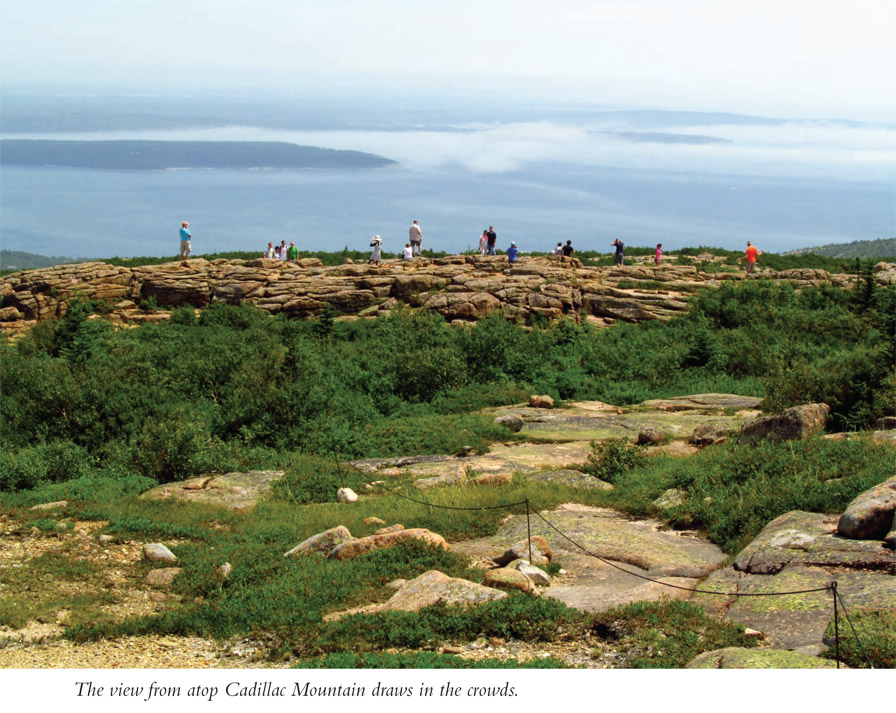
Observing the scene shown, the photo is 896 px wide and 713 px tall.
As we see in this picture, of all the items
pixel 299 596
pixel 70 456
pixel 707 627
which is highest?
pixel 707 627

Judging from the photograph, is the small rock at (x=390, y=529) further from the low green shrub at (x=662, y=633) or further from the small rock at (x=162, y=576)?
the low green shrub at (x=662, y=633)

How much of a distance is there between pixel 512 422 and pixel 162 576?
11114 mm

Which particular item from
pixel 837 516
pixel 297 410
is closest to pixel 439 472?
pixel 297 410

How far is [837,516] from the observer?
12555 mm

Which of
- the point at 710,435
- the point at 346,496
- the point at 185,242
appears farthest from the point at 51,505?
the point at 185,242

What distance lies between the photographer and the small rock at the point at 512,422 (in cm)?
2231

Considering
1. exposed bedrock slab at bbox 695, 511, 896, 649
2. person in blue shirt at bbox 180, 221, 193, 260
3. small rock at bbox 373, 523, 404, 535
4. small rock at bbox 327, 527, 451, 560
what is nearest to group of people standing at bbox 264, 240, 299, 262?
person in blue shirt at bbox 180, 221, 193, 260

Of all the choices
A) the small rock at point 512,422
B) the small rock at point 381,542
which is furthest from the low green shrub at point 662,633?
the small rock at point 512,422

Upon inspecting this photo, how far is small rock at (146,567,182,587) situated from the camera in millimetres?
12766

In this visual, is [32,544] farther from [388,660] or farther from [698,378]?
[698,378]

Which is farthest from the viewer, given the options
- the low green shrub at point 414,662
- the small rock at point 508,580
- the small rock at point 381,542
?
the small rock at point 381,542

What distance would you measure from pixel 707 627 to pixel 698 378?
19.2 metres

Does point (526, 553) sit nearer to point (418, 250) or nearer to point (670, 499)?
point (670, 499)

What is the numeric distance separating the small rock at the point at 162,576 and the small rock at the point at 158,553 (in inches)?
12.6
